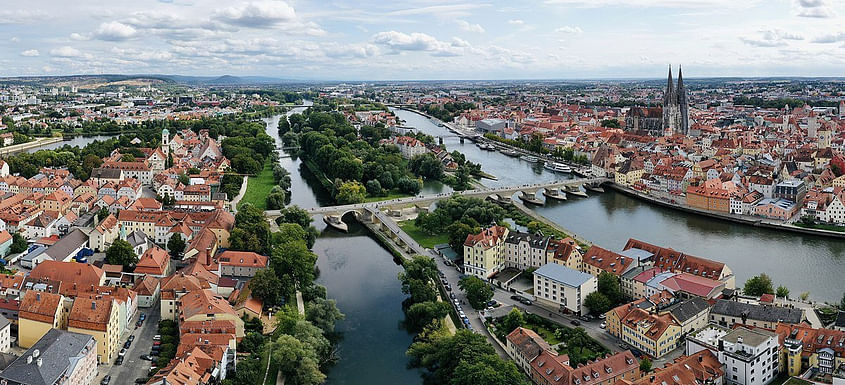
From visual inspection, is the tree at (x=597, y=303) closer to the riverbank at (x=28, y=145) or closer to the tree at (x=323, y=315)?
the tree at (x=323, y=315)

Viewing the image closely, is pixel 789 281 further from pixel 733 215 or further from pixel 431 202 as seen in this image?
pixel 431 202

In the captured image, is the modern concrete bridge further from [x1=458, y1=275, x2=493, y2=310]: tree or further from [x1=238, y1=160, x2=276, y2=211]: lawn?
[x1=458, y1=275, x2=493, y2=310]: tree

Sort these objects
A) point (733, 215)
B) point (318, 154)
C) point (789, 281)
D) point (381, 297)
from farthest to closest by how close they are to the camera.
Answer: point (318, 154), point (733, 215), point (789, 281), point (381, 297)

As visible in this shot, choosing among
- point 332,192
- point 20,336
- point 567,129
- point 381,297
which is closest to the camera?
point 20,336

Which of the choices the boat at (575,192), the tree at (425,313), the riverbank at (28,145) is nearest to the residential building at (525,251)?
the tree at (425,313)

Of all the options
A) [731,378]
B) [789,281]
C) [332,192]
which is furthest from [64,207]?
[789,281]

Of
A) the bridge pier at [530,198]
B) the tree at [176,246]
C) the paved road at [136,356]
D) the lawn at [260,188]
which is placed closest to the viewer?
the paved road at [136,356]
